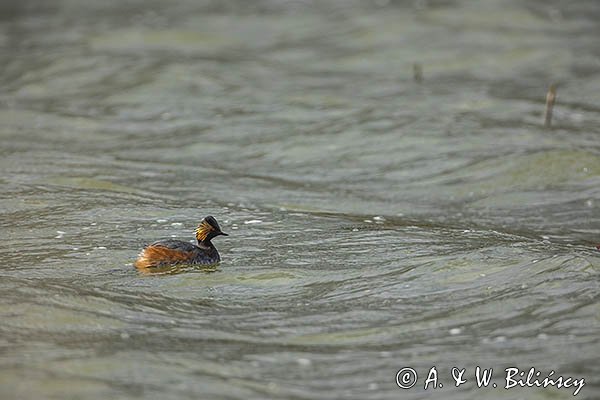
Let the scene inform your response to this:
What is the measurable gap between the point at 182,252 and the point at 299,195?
2.90m

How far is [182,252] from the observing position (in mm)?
7660

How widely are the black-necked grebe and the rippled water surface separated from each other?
0.13m

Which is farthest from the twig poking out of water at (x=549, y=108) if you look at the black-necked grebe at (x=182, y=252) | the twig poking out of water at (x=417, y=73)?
the black-necked grebe at (x=182, y=252)

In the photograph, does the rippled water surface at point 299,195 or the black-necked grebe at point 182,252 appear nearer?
the rippled water surface at point 299,195

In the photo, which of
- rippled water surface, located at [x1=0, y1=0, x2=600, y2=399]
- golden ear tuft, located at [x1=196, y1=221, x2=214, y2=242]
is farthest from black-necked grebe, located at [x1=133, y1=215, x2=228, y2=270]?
rippled water surface, located at [x1=0, y1=0, x2=600, y2=399]

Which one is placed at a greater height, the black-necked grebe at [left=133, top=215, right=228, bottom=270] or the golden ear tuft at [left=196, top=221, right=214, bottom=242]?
the golden ear tuft at [left=196, top=221, right=214, bottom=242]

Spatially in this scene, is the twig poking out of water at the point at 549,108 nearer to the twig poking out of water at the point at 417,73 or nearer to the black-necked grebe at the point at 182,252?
the twig poking out of water at the point at 417,73

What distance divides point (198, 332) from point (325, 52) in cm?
1043

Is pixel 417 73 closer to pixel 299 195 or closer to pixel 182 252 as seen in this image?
pixel 299 195

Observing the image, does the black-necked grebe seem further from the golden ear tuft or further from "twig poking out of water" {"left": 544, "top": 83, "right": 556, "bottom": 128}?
"twig poking out of water" {"left": 544, "top": 83, "right": 556, "bottom": 128}

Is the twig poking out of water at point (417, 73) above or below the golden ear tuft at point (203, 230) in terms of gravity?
below

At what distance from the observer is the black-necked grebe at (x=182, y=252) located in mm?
7586

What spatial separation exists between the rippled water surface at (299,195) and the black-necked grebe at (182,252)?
13 centimetres

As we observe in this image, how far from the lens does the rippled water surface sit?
612cm
